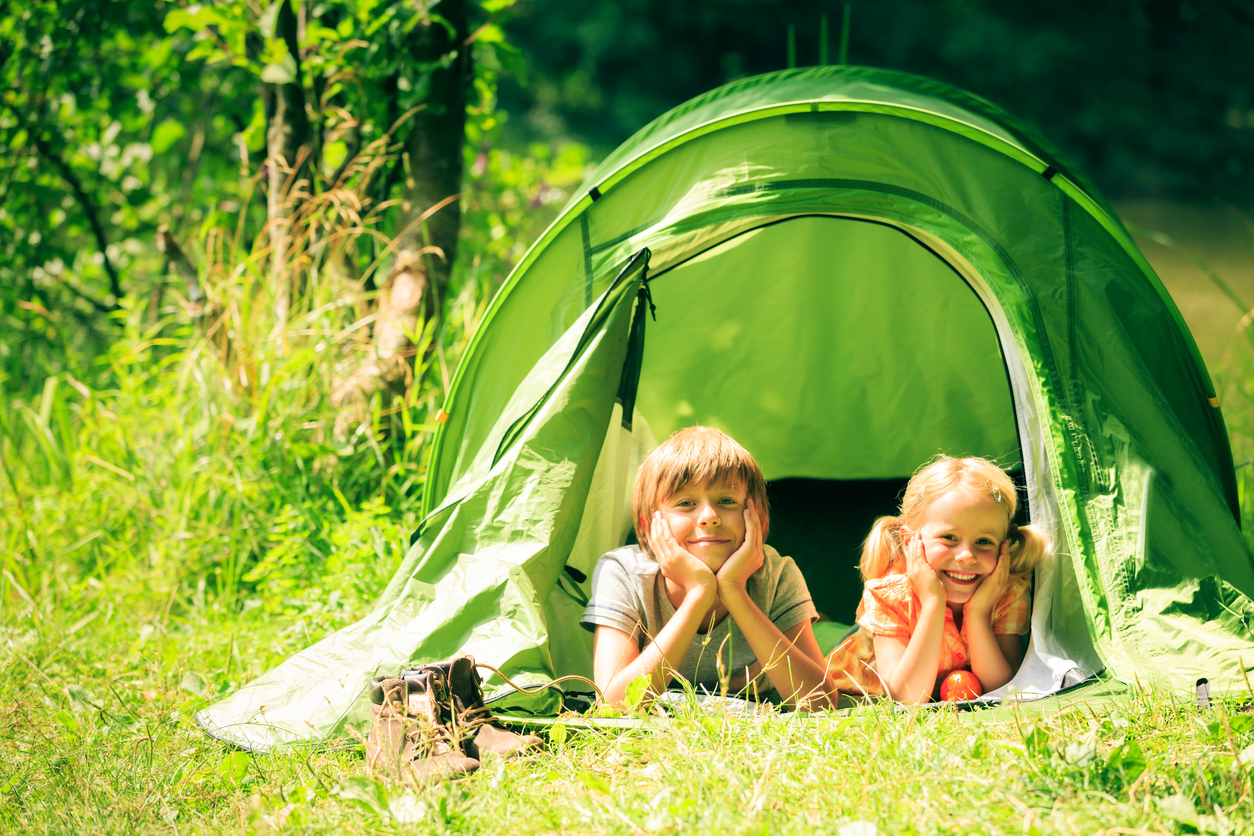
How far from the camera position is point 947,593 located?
195cm

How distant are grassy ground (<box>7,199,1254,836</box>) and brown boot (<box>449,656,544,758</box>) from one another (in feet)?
0.14

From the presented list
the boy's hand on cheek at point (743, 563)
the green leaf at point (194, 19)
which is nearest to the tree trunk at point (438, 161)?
the green leaf at point (194, 19)

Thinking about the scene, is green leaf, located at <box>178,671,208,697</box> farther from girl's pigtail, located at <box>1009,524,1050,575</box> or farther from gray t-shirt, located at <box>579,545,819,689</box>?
girl's pigtail, located at <box>1009,524,1050,575</box>

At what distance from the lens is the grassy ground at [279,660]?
1.41 m

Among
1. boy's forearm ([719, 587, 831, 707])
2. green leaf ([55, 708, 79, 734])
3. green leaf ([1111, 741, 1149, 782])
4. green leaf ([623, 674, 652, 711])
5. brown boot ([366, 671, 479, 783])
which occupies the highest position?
green leaf ([1111, 741, 1149, 782])

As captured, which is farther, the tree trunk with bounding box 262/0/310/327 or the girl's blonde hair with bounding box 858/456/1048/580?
the tree trunk with bounding box 262/0/310/327

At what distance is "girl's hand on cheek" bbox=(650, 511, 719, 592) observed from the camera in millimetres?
1814

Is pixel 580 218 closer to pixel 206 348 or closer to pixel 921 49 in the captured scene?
pixel 206 348

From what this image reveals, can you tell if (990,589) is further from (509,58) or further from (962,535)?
(509,58)

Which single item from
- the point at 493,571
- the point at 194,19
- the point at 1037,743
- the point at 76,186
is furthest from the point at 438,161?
the point at 1037,743

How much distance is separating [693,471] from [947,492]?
52cm

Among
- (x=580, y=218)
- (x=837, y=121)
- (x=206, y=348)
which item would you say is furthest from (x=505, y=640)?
(x=206, y=348)

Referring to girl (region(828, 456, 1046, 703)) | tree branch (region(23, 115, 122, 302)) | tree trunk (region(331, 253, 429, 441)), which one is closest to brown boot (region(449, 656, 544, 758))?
girl (region(828, 456, 1046, 703))

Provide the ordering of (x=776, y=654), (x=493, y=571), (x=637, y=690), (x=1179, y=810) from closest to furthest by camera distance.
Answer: (x=1179, y=810) → (x=637, y=690) → (x=776, y=654) → (x=493, y=571)
